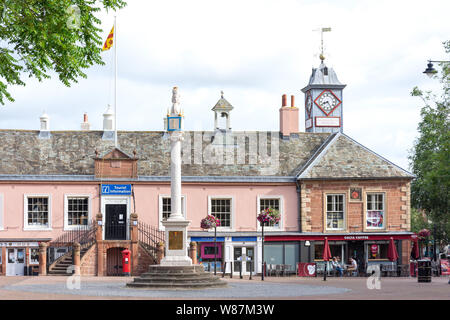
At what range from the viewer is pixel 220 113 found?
45688 millimetres

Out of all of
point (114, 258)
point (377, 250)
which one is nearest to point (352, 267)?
point (377, 250)

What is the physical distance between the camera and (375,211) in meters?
40.9

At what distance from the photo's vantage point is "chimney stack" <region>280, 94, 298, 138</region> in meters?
44.4

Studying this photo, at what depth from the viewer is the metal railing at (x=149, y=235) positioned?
39.1 metres

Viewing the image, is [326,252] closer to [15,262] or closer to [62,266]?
[62,266]

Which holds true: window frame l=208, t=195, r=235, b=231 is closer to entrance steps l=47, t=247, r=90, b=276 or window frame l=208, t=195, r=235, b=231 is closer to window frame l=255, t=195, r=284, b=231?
window frame l=255, t=195, r=284, b=231

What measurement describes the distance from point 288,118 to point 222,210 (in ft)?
24.0

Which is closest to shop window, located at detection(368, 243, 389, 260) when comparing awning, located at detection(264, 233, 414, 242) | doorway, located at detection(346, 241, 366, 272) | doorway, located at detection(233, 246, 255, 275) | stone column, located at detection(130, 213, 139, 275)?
doorway, located at detection(346, 241, 366, 272)

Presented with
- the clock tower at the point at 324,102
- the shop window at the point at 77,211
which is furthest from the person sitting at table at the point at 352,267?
the clock tower at the point at 324,102

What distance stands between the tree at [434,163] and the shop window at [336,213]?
4.80 meters

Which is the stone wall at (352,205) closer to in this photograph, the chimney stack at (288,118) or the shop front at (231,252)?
the shop front at (231,252)

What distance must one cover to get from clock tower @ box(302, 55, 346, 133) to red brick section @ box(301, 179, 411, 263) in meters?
11.7

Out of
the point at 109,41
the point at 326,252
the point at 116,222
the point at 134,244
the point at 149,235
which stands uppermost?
the point at 109,41
